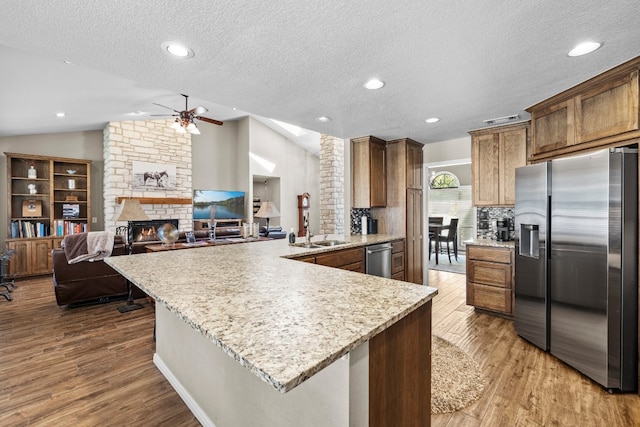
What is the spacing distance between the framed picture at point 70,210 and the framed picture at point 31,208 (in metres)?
0.37

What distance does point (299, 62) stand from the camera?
1993 millimetres

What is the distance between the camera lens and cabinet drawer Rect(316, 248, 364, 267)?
293cm

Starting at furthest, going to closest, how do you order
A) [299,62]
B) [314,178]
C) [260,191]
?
[314,178]
[260,191]
[299,62]

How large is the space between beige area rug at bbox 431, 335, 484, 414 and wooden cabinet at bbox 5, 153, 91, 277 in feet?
22.7

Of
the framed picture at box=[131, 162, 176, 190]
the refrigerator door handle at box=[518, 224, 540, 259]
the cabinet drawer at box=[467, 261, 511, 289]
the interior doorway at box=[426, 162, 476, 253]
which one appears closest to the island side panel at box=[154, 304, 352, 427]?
the refrigerator door handle at box=[518, 224, 540, 259]

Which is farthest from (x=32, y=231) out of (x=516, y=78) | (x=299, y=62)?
(x=516, y=78)

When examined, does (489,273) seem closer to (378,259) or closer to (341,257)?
(378,259)

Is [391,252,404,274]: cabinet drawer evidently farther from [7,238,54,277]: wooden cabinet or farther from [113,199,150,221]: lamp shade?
[7,238,54,277]: wooden cabinet

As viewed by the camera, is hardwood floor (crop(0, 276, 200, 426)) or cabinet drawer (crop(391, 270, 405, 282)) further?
cabinet drawer (crop(391, 270, 405, 282))

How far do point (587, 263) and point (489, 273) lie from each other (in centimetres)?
128

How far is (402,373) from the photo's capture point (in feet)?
3.74

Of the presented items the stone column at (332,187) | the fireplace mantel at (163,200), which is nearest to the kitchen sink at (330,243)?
the stone column at (332,187)

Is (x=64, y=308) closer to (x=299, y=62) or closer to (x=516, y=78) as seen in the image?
(x=299, y=62)

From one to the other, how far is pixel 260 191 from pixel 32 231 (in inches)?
230
